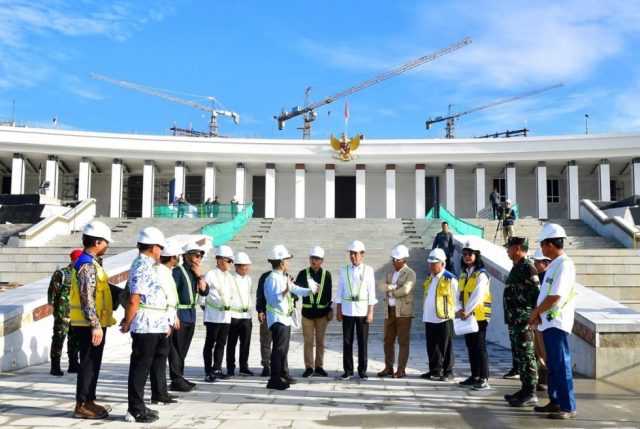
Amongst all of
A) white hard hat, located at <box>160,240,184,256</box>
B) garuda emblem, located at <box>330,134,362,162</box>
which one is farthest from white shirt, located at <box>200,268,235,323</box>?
garuda emblem, located at <box>330,134,362,162</box>

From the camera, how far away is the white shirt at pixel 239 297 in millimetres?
8047

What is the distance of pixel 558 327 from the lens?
218 inches

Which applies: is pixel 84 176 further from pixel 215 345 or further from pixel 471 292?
pixel 471 292

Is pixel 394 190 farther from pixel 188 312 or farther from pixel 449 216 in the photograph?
pixel 188 312

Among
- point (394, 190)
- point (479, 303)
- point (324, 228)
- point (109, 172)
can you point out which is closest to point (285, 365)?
point (479, 303)

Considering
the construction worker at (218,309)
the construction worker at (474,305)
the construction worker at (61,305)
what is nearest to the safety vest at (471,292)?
the construction worker at (474,305)

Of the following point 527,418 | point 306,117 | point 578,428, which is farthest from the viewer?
point 306,117

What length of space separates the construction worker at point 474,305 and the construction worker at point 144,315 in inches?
145

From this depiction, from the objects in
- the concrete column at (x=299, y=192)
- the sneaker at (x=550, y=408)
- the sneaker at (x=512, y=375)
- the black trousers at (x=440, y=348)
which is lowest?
the sneaker at (x=512, y=375)

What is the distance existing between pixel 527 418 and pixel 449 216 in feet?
57.4

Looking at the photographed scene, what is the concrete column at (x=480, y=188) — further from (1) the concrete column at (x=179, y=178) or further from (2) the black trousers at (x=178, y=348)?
(2) the black trousers at (x=178, y=348)

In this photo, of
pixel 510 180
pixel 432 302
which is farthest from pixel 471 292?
pixel 510 180

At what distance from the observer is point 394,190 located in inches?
1467

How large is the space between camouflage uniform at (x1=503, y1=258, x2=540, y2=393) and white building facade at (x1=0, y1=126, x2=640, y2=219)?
29.9 metres
